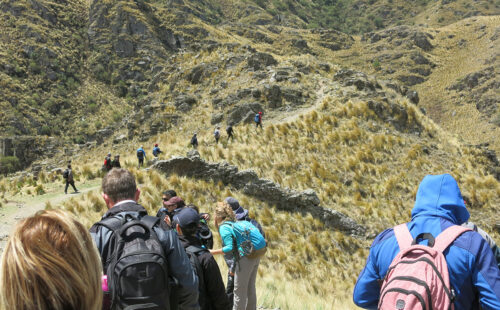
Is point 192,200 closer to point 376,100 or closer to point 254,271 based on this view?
point 254,271

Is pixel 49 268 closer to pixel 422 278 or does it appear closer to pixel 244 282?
pixel 422 278

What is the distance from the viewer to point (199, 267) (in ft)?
10.2

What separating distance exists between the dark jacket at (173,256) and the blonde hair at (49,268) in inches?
31.5

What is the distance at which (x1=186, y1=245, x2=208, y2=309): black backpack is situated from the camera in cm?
306

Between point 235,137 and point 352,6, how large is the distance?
519 feet

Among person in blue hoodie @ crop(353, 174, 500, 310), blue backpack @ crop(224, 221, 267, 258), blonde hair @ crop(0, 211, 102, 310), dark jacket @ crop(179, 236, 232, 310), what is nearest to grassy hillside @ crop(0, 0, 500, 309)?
blue backpack @ crop(224, 221, 267, 258)

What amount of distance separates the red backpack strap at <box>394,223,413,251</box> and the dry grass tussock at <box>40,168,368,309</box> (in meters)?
5.09

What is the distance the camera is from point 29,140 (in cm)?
4306

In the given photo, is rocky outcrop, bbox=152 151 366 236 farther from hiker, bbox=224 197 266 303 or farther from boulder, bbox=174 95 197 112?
boulder, bbox=174 95 197 112

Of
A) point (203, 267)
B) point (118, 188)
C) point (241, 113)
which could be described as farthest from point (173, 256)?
point (241, 113)

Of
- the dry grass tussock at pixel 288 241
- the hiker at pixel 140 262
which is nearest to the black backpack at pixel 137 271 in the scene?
the hiker at pixel 140 262

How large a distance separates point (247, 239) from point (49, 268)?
3.11 meters

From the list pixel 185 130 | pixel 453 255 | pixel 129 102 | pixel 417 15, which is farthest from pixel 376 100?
pixel 417 15

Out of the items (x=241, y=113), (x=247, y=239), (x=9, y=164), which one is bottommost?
(x=247, y=239)
